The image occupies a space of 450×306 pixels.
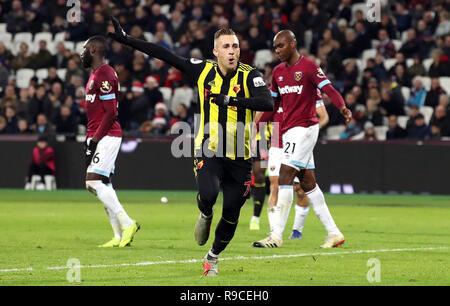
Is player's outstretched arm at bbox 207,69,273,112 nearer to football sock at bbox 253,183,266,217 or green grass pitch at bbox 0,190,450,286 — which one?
green grass pitch at bbox 0,190,450,286

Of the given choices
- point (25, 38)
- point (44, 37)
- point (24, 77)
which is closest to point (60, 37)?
point (44, 37)

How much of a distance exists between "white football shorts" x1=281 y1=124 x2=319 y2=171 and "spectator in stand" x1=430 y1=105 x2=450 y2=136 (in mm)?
11578

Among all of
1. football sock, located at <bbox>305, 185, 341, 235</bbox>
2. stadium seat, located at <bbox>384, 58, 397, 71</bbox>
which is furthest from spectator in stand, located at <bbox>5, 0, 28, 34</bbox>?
football sock, located at <bbox>305, 185, 341, 235</bbox>

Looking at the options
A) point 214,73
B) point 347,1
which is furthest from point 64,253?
point 347,1

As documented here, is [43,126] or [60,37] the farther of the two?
[60,37]

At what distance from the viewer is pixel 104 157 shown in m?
11.9

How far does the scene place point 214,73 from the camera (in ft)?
29.3

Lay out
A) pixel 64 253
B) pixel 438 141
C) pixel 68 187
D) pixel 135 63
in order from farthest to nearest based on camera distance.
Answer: pixel 135 63 → pixel 68 187 → pixel 438 141 → pixel 64 253

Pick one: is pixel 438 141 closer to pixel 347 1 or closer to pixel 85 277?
pixel 347 1

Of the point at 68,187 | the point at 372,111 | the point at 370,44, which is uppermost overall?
the point at 370,44

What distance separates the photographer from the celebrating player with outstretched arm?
28.6 ft

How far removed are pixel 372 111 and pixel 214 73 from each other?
1496cm

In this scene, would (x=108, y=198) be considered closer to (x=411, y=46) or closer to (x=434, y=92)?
(x=434, y=92)

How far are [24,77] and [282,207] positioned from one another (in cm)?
1687
